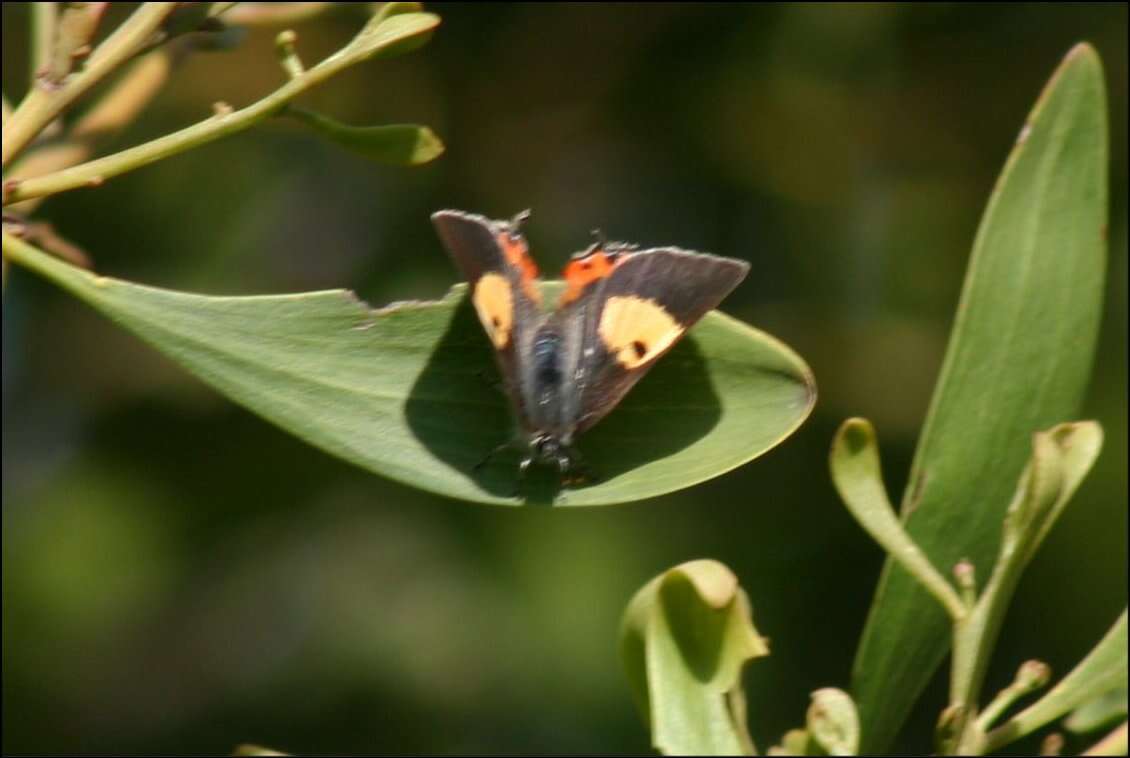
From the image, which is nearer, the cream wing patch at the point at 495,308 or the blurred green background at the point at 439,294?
the cream wing patch at the point at 495,308

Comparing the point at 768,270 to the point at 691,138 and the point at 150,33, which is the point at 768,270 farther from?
the point at 150,33

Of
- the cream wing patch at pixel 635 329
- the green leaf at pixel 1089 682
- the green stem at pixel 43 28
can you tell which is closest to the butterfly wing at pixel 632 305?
the cream wing patch at pixel 635 329

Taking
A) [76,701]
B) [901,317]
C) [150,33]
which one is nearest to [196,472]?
[76,701]

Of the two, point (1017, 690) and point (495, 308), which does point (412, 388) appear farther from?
point (1017, 690)

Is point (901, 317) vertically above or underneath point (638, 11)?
underneath

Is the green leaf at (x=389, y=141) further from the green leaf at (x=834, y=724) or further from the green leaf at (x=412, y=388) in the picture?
the green leaf at (x=834, y=724)

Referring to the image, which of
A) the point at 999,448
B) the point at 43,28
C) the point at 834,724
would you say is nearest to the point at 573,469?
the point at 834,724
